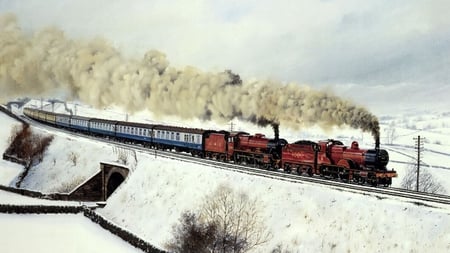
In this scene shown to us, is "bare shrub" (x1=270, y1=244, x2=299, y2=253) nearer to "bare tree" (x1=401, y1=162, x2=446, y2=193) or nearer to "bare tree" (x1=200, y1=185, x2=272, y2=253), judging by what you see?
"bare tree" (x1=200, y1=185, x2=272, y2=253)

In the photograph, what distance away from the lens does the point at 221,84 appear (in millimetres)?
9234


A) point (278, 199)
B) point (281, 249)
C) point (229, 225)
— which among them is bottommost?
point (281, 249)

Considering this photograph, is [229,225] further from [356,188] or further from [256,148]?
[256,148]

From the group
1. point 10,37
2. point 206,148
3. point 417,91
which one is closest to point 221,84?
point 206,148

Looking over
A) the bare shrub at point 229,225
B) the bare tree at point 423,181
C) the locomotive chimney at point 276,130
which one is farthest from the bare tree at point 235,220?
the bare tree at point 423,181

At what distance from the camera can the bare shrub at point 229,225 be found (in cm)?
683

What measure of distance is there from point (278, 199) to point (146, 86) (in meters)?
4.31

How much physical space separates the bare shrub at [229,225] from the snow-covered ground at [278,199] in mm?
164

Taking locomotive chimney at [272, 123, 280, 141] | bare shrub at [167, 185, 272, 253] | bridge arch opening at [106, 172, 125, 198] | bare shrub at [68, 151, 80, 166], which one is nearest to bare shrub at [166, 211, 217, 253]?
bare shrub at [167, 185, 272, 253]

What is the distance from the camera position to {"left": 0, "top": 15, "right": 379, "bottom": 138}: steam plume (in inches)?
335

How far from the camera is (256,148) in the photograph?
9.46 metres

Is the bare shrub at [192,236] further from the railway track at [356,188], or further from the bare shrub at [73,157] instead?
the bare shrub at [73,157]

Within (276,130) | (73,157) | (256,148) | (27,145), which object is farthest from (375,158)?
(27,145)

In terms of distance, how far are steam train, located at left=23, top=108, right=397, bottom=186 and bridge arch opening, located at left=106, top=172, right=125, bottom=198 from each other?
1.62 m
